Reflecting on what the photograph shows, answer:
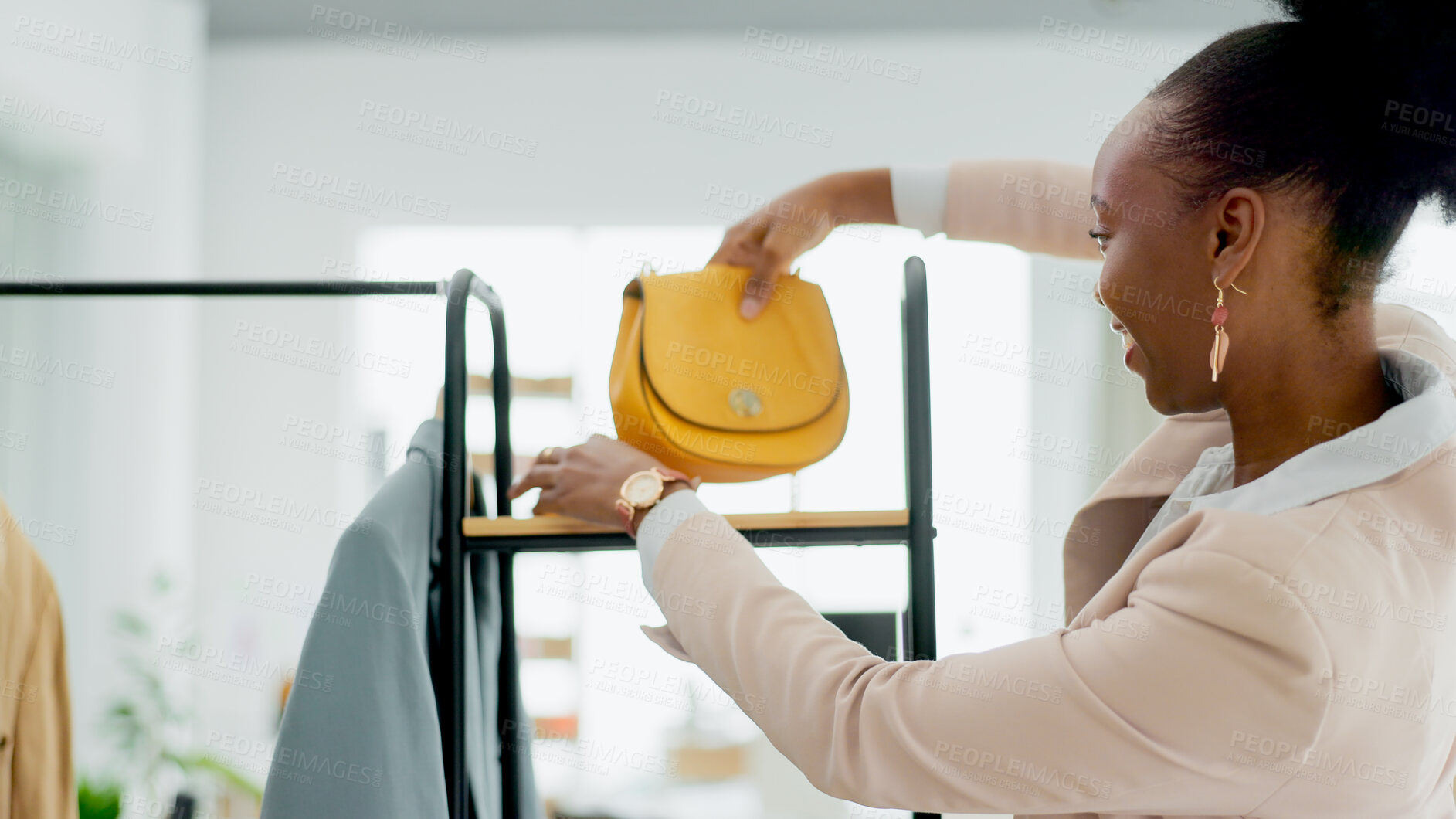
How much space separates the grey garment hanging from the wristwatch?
0.21 m

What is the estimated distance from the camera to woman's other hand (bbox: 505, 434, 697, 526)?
83 centimetres

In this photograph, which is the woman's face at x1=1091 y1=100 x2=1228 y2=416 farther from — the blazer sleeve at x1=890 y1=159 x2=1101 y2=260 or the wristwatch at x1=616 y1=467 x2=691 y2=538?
the wristwatch at x1=616 y1=467 x2=691 y2=538

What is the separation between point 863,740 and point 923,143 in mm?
3281

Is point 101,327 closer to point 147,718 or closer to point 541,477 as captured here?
point 147,718

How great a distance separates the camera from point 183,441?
339 centimetres

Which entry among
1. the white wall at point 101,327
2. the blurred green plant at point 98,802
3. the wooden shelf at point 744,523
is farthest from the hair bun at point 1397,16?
the white wall at point 101,327

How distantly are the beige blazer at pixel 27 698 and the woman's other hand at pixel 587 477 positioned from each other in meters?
0.64

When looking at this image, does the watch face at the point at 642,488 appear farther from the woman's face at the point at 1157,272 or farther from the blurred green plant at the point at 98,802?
the blurred green plant at the point at 98,802

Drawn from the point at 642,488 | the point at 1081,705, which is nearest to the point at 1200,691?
the point at 1081,705

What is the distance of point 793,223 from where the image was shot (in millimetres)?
977

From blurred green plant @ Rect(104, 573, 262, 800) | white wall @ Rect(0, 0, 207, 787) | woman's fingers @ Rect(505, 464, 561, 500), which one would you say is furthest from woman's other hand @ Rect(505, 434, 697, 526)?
white wall @ Rect(0, 0, 207, 787)

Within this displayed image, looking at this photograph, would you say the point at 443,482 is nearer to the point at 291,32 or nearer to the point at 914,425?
the point at 914,425

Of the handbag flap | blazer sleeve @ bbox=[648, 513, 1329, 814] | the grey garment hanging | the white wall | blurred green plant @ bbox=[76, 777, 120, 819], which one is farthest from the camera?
the white wall

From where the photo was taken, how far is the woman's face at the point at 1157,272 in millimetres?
667
